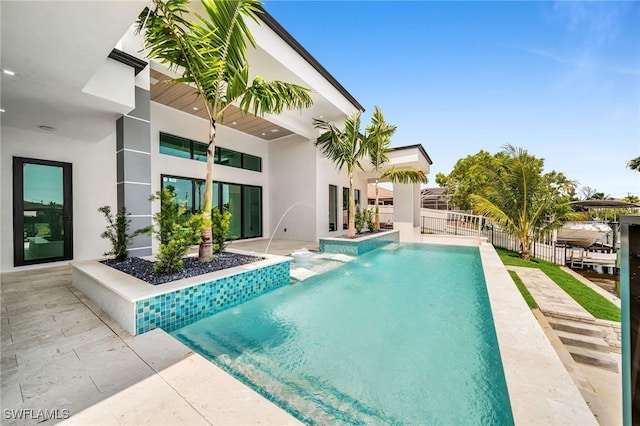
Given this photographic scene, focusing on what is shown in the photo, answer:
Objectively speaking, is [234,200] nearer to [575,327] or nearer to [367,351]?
[367,351]

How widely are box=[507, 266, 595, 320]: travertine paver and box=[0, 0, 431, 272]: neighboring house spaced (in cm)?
646

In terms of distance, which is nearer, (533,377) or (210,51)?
(533,377)

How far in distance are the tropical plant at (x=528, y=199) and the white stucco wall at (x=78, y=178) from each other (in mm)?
11539

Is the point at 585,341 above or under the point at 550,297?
under

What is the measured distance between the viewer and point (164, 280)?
3.13 metres

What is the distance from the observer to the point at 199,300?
122 inches

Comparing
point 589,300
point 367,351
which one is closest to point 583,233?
point 589,300

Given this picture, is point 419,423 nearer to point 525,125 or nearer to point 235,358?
point 235,358

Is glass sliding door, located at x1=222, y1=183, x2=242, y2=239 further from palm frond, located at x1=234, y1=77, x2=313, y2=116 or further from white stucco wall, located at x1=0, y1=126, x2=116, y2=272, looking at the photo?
palm frond, located at x1=234, y1=77, x2=313, y2=116

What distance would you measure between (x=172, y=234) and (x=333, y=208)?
27.7 ft

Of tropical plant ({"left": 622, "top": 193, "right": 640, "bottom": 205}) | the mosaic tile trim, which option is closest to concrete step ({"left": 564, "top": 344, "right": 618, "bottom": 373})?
the mosaic tile trim

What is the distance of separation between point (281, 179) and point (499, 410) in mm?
9643

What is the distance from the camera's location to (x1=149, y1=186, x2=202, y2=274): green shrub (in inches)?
132

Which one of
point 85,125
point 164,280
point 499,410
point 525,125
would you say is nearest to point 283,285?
point 164,280
